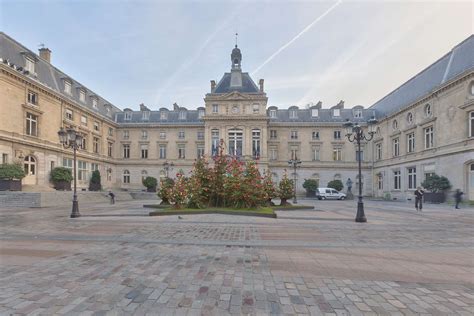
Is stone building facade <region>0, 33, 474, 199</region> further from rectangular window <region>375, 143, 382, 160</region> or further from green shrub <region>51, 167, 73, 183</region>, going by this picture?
green shrub <region>51, 167, 73, 183</region>

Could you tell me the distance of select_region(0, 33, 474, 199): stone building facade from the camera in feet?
86.5

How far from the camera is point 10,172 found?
2342cm

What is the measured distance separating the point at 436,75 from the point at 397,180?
46.4ft

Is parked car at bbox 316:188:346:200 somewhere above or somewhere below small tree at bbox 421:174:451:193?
below

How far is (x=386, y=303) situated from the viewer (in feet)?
12.7

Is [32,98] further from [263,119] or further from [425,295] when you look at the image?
[425,295]

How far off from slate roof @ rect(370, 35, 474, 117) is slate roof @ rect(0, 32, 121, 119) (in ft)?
150

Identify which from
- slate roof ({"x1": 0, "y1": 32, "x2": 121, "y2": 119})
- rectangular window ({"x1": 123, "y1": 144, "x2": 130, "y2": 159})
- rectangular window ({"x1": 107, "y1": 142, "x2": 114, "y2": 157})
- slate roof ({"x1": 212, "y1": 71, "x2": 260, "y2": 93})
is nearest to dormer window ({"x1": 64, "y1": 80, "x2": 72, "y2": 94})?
slate roof ({"x1": 0, "y1": 32, "x2": 121, "y2": 119})

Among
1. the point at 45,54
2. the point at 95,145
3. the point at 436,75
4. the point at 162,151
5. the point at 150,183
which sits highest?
the point at 45,54

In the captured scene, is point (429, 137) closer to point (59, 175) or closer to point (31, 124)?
point (59, 175)

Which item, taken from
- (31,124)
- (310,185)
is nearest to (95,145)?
(31,124)

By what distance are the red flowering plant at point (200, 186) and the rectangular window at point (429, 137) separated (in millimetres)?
27152

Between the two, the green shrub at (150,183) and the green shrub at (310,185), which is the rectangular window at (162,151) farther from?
the green shrub at (310,185)

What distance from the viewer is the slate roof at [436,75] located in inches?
1030
